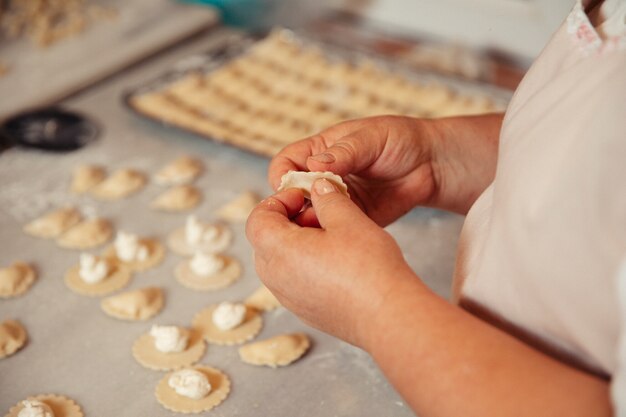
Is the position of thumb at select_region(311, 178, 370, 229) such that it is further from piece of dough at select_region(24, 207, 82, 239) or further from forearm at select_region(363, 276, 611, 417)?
piece of dough at select_region(24, 207, 82, 239)

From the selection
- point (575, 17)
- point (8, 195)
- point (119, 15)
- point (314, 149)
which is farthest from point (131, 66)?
point (575, 17)

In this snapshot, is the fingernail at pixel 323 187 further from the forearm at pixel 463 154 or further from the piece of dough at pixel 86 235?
the piece of dough at pixel 86 235

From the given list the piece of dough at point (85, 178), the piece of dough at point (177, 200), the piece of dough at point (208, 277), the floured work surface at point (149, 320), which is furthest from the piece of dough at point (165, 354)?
the piece of dough at point (85, 178)

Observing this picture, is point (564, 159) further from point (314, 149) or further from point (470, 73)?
point (470, 73)

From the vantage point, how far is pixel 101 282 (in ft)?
3.76

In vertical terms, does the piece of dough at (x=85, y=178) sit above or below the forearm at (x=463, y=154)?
below

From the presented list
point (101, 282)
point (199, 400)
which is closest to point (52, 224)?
point (101, 282)

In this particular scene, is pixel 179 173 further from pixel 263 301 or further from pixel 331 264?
pixel 331 264

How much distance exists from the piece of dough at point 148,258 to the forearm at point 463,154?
1.63 ft

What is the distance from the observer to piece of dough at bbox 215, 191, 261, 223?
4.26 ft

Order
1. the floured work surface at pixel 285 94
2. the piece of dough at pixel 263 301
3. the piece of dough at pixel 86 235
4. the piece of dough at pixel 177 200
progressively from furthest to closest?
the floured work surface at pixel 285 94, the piece of dough at pixel 177 200, the piece of dough at pixel 86 235, the piece of dough at pixel 263 301

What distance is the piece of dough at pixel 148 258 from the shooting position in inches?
46.7

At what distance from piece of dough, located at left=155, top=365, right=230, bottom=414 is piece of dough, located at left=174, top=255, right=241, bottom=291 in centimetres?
19

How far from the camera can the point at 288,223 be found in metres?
0.80
